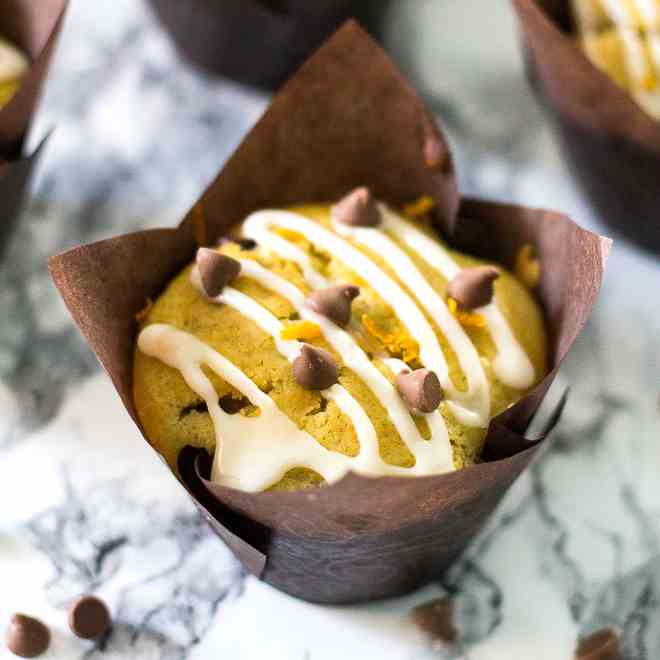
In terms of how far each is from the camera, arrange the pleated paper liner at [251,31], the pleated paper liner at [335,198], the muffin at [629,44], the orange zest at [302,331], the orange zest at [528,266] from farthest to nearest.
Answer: the pleated paper liner at [251,31] < the muffin at [629,44] < the orange zest at [528,266] < the orange zest at [302,331] < the pleated paper liner at [335,198]

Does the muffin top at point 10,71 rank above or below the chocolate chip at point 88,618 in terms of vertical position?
above

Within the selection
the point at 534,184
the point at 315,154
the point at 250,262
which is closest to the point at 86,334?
the point at 250,262

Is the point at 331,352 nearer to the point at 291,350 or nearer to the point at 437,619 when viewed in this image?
the point at 291,350

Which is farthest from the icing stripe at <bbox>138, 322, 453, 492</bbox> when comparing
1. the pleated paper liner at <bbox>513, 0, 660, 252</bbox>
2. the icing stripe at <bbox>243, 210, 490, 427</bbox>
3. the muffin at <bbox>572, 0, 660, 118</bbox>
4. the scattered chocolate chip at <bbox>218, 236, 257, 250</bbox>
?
the muffin at <bbox>572, 0, 660, 118</bbox>

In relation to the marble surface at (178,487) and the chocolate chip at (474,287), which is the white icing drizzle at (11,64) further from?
the chocolate chip at (474,287)

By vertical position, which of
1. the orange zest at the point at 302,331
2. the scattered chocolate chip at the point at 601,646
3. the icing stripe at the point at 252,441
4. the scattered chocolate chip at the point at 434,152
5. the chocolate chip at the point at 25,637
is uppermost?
the scattered chocolate chip at the point at 434,152

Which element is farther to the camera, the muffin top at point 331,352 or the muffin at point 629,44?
the muffin at point 629,44

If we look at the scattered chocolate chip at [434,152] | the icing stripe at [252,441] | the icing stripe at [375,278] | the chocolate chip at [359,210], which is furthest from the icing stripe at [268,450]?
the scattered chocolate chip at [434,152]

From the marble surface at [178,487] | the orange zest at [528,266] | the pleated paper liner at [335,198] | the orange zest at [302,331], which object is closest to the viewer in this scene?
the pleated paper liner at [335,198]
